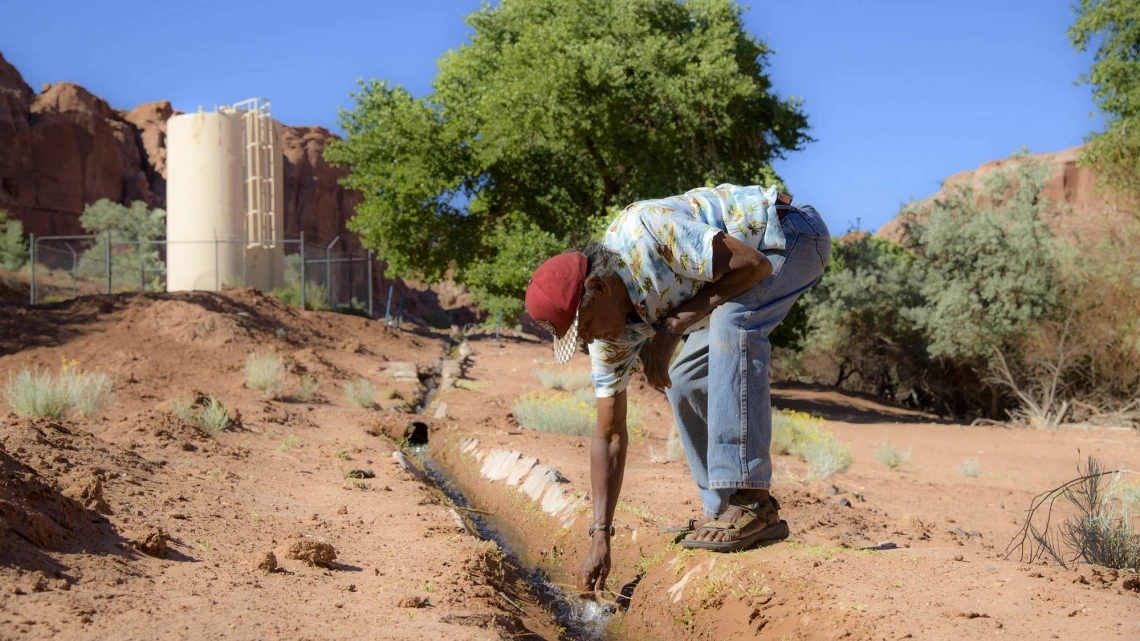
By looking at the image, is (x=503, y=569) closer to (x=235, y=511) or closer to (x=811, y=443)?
(x=235, y=511)

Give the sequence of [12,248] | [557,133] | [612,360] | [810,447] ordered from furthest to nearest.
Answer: [12,248] < [557,133] < [810,447] < [612,360]

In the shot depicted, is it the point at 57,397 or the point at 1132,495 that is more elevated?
the point at 57,397

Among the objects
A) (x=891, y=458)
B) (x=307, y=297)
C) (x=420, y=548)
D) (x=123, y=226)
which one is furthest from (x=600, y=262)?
(x=123, y=226)

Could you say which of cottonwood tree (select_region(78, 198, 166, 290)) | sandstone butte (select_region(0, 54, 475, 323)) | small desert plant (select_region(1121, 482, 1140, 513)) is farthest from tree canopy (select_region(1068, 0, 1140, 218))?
cottonwood tree (select_region(78, 198, 166, 290))

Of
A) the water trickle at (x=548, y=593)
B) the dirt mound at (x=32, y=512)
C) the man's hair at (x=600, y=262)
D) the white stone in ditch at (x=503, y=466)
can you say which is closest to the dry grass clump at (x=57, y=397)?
the water trickle at (x=548, y=593)

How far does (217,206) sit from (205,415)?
74.4 ft

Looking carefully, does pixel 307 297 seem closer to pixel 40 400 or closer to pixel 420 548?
pixel 40 400

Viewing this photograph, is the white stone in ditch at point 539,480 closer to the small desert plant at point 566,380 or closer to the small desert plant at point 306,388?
the small desert plant at point 306,388

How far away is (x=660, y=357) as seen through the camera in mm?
4207

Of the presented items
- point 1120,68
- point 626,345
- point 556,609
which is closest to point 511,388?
point 556,609

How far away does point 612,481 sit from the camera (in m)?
4.09

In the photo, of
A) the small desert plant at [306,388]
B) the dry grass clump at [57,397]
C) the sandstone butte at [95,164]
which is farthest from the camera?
the sandstone butte at [95,164]

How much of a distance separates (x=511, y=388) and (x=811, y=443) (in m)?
7.11

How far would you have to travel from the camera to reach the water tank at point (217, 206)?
29344 millimetres
